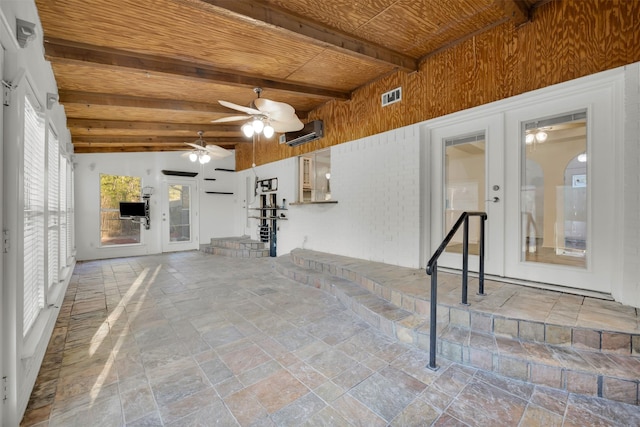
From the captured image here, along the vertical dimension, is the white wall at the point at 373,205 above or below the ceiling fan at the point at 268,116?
below

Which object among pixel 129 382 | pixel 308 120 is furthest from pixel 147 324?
pixel 308 120

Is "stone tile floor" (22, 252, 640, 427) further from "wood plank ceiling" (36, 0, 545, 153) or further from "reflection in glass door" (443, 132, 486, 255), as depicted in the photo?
"wood plank ceiling" (36, 0, 545, 153)

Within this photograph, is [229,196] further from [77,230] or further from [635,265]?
[635,265]

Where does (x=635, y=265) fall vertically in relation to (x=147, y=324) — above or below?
above

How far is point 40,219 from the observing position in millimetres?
2459

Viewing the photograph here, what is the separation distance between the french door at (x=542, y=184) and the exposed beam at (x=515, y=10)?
2.46ft

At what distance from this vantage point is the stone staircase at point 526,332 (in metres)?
1.84

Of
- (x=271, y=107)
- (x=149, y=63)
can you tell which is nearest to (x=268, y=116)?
(x=271, y=107)

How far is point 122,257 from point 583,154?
9145 mm

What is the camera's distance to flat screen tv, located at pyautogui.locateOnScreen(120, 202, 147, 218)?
7328mm

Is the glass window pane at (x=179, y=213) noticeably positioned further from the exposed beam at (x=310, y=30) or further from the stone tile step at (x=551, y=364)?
the stone tile step at (x=551, y=364)

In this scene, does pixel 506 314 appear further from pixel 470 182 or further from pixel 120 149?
pixel 120 149

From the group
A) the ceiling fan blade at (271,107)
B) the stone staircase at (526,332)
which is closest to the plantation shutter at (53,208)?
the ceiling fan blade at (271,107)

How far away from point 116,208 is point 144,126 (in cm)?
305
